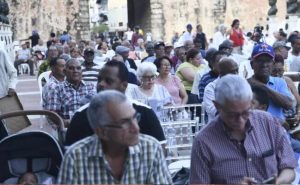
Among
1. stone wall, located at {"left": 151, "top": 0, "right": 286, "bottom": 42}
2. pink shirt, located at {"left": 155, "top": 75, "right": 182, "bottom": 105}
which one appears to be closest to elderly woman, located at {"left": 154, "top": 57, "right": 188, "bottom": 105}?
pink shirt, located at {"left": 155, "top": 75, "right": 182, "bottom": 105}

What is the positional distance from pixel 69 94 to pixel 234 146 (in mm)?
3732

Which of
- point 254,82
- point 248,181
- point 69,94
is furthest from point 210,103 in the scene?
point 248,181

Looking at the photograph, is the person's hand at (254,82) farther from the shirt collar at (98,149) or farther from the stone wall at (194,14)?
the stone wall at (194,14)

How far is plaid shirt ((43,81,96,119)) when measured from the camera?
8.03 m

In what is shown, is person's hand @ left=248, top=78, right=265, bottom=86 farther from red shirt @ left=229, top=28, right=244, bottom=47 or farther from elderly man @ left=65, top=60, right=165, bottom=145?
red shirt @ left=229, top=28, right=244, bottom=47

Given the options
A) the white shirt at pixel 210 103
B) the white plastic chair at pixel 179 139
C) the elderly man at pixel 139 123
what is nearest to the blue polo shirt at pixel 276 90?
the white shirt at pixel 210 103

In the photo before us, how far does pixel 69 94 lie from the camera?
8.05 m

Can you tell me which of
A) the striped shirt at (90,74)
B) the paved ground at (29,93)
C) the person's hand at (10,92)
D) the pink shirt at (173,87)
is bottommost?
the paved ground at (29,93)

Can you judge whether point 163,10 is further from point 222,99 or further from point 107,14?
point 107,14

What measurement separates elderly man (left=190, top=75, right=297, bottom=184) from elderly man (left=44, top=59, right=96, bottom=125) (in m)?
3.48

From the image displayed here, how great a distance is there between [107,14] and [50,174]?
7446cm

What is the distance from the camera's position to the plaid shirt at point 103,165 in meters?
4.09

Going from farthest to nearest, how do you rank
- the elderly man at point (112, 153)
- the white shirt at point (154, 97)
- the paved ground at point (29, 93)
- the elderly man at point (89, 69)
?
the paved ground at point (29, 93)
the elderly man at point (89, 69)
the white shirt at point (154, 97)
the elderly man at point (112, 153)

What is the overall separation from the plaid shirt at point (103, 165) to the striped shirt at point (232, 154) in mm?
516
